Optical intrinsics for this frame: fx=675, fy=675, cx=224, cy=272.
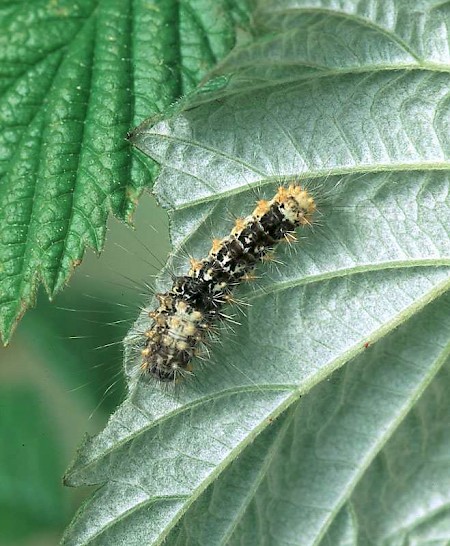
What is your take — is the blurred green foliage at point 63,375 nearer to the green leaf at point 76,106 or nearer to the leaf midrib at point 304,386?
the green leaf at point 76,106

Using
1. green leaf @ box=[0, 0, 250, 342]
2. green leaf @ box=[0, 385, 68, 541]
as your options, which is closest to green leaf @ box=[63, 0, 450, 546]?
green leaf @ box=[0, 0, 250, 342]

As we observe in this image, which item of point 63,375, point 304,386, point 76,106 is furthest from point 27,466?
point 76,106

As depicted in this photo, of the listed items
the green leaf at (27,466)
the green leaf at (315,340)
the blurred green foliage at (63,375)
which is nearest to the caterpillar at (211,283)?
the green leaf at (315,340)

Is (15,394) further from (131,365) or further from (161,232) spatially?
(161,232)

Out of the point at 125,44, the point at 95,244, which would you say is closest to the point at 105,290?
the point at 95,244

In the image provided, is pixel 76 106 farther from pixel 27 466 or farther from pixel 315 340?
pixel 27 466

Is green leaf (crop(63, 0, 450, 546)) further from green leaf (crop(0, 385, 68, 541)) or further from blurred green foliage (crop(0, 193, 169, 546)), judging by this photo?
green leaf (crop(0, 385, 68, 541))
